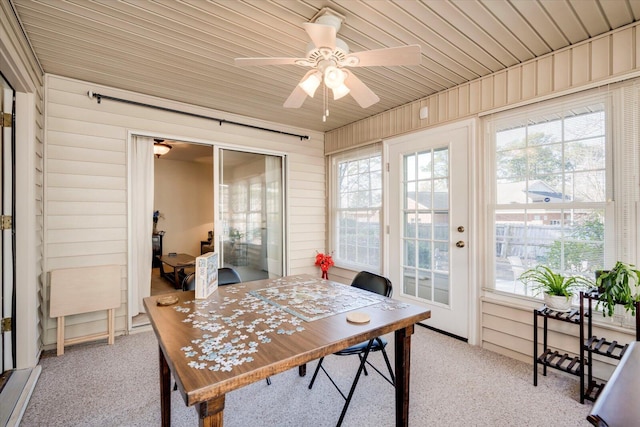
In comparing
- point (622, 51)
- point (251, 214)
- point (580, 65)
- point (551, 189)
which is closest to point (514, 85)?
point (580, 65)

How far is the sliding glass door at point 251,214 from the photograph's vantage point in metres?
3.94

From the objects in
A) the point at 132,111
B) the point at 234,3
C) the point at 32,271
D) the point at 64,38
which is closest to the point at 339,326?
the point at 234,3

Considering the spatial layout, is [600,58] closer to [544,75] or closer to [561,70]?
[561,70]

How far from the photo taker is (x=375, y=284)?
2.33 meters

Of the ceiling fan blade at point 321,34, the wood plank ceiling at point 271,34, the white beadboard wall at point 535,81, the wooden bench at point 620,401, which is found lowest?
the wooden bench at point 620,401

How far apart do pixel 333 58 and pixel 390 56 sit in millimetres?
350

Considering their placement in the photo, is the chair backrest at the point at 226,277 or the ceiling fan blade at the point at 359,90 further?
the chair backrest at the point at 226,277

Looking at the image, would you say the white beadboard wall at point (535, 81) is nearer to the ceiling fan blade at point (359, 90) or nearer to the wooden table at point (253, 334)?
the ceiling fan blade at point (359, 90)

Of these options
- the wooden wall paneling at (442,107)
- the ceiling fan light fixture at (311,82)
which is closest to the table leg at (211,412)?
the ceiling fan light fixture at (311,82)

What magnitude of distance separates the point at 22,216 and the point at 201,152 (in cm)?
417

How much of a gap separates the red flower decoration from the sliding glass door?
558 mm

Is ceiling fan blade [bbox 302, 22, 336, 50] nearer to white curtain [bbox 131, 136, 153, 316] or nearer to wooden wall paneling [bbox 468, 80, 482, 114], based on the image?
wooden wall paneling [bbox 468, 80, 482, 114]

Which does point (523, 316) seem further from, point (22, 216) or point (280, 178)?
point (22, 216)

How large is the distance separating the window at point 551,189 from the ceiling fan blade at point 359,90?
1484mm
